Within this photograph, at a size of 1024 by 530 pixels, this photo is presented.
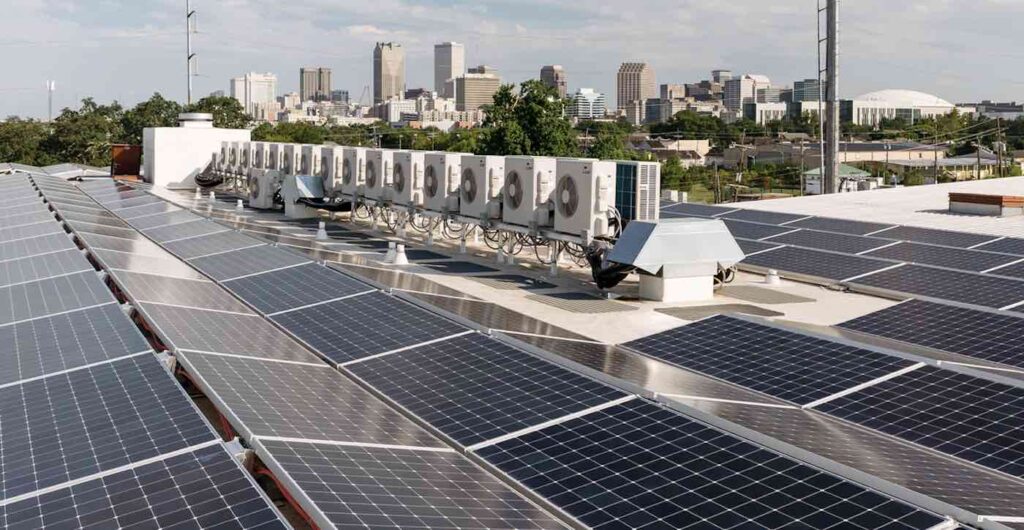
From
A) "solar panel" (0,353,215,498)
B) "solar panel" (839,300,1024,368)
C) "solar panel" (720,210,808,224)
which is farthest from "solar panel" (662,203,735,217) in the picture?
"solar panel" (0,353,215,498)

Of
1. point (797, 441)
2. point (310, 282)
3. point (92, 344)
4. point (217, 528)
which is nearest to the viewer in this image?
point (217, 528)

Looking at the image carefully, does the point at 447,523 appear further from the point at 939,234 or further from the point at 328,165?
the point at 328,165

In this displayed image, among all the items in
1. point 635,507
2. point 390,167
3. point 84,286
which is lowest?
point 635,507

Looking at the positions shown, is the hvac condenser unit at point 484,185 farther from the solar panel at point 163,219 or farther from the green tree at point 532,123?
the green tree at point 532,123

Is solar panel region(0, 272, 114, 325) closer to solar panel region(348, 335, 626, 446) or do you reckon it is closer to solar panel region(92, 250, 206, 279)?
solar panel region(92, 250, 206, 279)

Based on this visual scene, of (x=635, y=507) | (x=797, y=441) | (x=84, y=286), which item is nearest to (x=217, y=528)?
(x=635, y=507)

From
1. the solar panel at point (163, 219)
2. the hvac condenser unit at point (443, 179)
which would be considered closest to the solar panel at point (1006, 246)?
the hvac condenser unit at point (443, 179)

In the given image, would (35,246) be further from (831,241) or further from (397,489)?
(831,241)
